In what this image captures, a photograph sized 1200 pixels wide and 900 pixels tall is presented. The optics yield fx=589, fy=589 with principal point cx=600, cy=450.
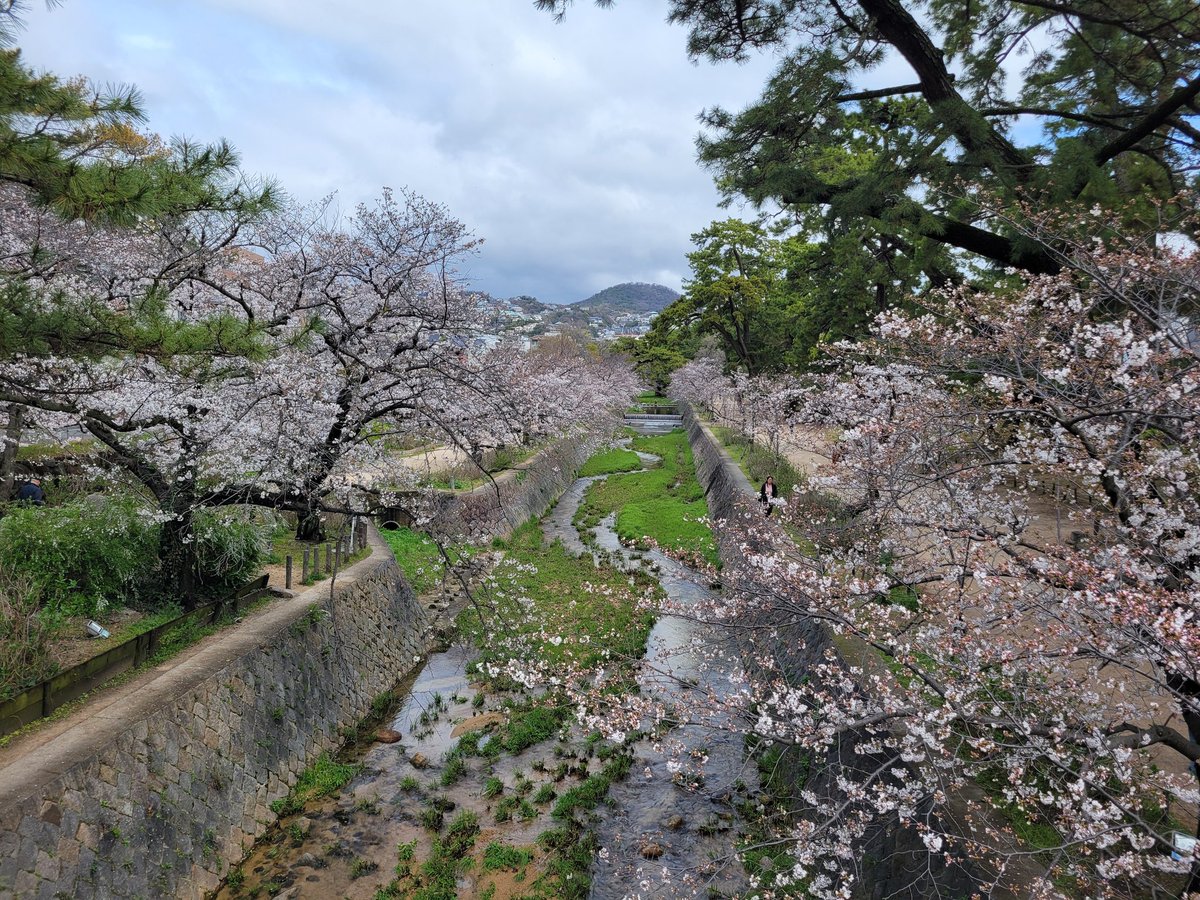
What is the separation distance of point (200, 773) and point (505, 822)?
351cm

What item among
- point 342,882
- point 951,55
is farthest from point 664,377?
point 342,882

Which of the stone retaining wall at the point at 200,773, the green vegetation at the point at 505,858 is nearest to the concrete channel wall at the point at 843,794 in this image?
the green vegetation at the point at 505,858

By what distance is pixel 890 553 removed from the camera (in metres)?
7.86

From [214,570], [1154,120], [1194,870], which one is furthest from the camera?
[214,570]

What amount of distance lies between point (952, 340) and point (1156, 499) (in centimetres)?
318

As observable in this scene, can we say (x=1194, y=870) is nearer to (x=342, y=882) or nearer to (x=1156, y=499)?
(x=1156, y=499)

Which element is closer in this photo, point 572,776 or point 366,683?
point 572,776

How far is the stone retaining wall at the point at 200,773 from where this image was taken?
488 centimetres

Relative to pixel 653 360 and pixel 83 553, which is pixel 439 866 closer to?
pixel 83 553

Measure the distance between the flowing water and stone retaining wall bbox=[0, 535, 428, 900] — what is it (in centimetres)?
62

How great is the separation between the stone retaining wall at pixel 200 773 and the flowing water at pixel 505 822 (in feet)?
2.03

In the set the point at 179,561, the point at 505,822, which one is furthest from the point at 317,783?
the point at 179,561

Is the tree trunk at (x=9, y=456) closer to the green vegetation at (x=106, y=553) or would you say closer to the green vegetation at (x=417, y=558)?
the green vegetation at (x=106, y=553)

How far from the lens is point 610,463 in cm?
3288
